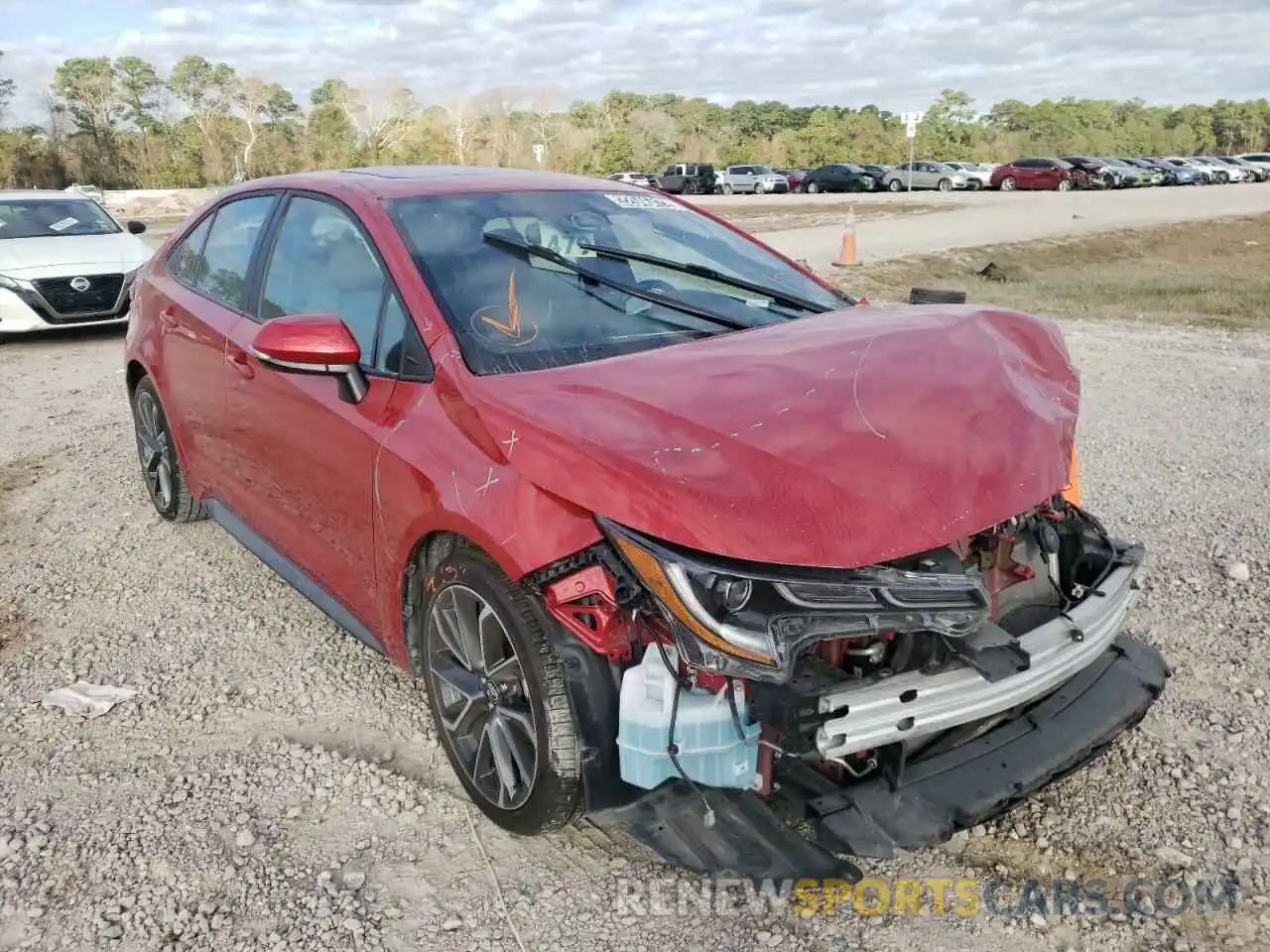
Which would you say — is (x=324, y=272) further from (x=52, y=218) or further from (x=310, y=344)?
(x=52, y=218)

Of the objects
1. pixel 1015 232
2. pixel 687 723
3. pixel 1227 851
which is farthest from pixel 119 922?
pixel 1015 232

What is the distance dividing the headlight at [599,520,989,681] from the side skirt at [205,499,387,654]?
135cm

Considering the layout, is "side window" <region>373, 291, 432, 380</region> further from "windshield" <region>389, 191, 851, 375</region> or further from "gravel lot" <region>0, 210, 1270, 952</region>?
"gravel lot" <region>0, 210, 1270, 952</region>

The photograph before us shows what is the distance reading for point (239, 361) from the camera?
377 centimetres

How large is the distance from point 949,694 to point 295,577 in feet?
7.90

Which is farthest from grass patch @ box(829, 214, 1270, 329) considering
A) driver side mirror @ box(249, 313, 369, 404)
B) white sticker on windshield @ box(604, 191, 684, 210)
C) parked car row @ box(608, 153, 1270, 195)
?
parked car row @ box(608, 153, 1270, 195)

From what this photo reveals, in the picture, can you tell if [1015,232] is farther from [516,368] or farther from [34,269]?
[516,368]

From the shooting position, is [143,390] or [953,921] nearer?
[953,921]

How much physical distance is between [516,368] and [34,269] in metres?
9.22

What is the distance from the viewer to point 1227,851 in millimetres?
2672

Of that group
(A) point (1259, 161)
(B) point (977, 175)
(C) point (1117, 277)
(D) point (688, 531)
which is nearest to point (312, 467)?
(D) point (688, 531)

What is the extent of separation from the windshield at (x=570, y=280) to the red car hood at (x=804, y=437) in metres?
0.20

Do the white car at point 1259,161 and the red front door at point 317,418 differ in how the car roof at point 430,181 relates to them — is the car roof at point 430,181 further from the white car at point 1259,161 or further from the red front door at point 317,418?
the white car at point 1259,161

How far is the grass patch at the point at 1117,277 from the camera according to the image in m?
11.9
